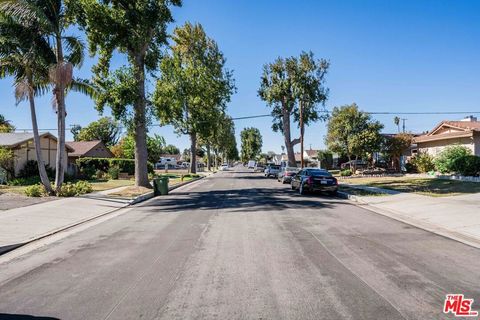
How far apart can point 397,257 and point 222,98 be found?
44.7 metres

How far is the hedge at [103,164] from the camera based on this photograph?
40.6 meters

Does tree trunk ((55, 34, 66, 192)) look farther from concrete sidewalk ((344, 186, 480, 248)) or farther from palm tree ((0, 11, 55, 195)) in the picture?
concrete sidewalk ((344, 186, 480, 248))

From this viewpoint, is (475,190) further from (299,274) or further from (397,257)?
(299,274)

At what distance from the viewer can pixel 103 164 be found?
42500 mm

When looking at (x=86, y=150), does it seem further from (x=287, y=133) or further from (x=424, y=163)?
(x=424, y=163)

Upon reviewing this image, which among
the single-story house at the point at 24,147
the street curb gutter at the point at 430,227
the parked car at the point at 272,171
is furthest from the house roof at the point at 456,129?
the single-story house at the point at 24,147

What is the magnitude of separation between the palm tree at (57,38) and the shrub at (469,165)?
23270 millimetres

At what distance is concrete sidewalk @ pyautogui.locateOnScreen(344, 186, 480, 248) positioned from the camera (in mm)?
10195

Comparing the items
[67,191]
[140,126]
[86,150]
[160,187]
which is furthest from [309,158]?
[67,191]

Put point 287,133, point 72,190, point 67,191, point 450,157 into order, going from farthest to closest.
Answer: point 287,133 → point 450,157 → point 72,190 → point 67,191

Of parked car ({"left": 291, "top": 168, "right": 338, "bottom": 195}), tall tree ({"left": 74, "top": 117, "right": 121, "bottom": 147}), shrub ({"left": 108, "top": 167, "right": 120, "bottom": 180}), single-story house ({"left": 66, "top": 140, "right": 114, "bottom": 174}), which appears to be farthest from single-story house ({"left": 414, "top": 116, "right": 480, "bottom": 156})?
tall tree ({"left": 74, "top": 117, "right": 121, "bottom": 147})

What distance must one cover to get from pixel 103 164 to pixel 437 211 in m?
36.3

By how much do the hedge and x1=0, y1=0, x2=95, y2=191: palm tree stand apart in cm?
1878

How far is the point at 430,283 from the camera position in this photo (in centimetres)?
588
